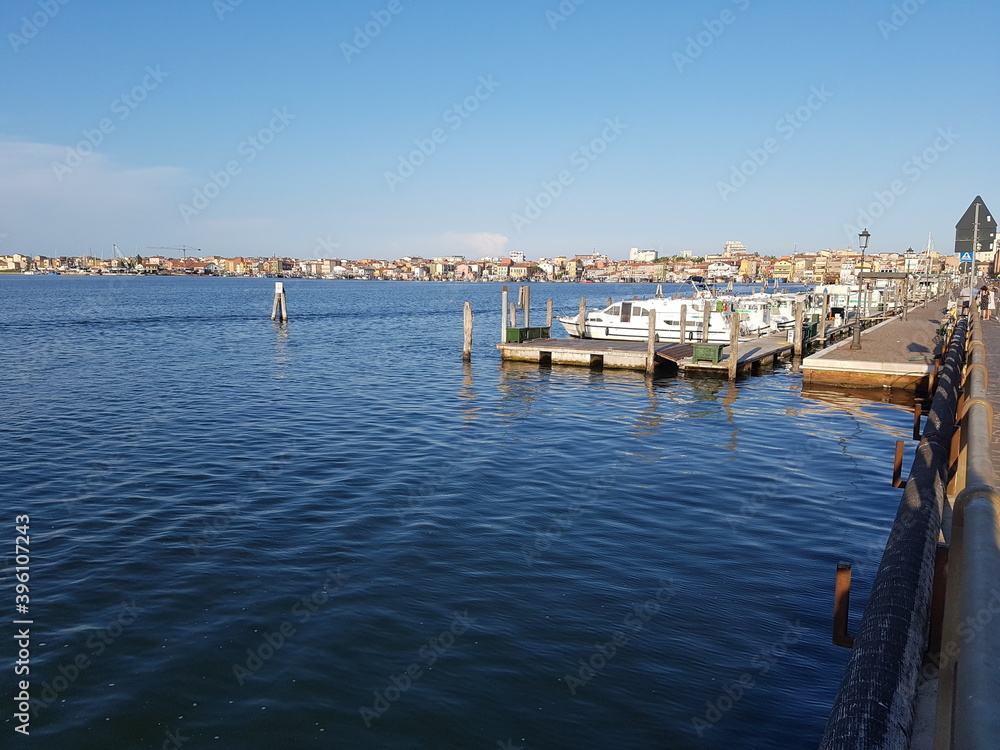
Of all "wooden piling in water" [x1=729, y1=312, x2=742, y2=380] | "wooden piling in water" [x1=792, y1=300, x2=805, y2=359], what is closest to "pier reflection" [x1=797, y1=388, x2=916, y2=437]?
"wooden piling in water" [x1=729, y1=312, x2=742, y2=380]

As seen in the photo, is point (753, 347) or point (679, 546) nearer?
point (679, 546)

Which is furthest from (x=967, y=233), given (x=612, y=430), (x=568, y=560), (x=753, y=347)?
(x=568, y=560)

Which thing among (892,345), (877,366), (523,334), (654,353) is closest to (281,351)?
(523,334)

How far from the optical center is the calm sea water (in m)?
7.66

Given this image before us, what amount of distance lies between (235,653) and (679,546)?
7.06 meters

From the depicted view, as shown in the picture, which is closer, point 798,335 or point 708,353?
point 708,353

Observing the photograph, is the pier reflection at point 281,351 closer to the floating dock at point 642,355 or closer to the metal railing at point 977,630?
the floating dock at point 642,355

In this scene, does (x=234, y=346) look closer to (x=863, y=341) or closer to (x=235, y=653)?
(x=863, y=341)

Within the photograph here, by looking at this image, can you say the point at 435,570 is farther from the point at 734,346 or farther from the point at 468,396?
the point at 734,346

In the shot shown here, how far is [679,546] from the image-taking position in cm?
1220

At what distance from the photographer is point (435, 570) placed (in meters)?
11.1

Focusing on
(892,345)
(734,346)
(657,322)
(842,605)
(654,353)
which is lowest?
(842,605)

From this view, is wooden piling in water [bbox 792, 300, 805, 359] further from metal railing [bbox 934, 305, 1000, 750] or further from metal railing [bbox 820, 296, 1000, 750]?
metal railing [bbox 934, 305, 1000, 750]

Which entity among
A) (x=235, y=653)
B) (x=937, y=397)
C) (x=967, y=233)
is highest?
(x=967, y=233)
